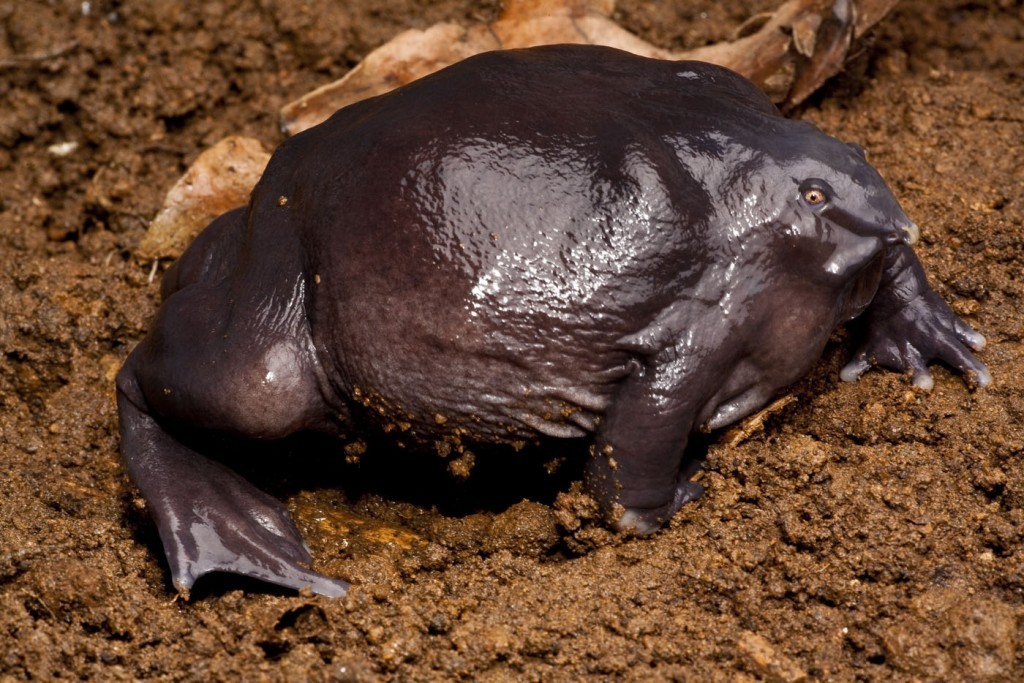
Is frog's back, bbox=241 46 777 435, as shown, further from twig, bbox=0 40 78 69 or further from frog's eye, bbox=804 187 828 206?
twig, bbox=0 40 78 69

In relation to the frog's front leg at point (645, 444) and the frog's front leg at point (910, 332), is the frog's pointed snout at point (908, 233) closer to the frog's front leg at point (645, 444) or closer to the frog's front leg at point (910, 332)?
the frog's front leg at point (910, 332)

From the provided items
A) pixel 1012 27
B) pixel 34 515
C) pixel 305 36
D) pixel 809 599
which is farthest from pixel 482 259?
pixel 1012 27

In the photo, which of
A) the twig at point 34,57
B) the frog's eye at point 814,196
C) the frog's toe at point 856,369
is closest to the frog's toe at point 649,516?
the frog's toe at point 856,369

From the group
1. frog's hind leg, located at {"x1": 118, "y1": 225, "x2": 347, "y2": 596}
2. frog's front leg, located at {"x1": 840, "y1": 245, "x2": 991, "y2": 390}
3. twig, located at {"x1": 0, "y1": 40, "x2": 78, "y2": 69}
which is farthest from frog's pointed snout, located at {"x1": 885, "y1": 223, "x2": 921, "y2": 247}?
twig, located at {"x1": 0, "y1": 40, "x2": 78, "y2": 69}

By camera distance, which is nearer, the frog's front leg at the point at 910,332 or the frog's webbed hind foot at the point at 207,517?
the frog's webbed hind foot at the point at 207,517

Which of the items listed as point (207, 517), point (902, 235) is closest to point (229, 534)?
point (207, 517)

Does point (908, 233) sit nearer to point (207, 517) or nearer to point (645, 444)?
point (645, 444)
